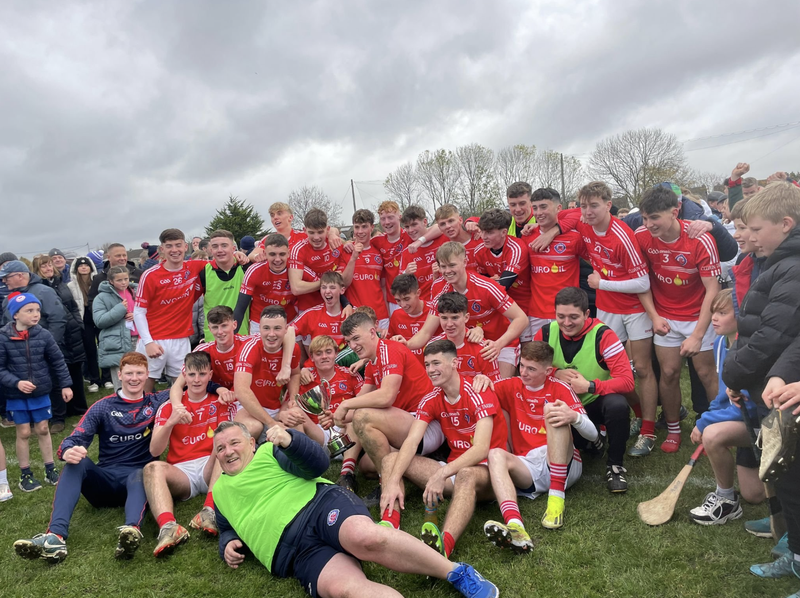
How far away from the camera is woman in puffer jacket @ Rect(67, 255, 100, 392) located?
27.6ft

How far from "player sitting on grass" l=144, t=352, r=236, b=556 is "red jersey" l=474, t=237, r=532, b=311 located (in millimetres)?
3059

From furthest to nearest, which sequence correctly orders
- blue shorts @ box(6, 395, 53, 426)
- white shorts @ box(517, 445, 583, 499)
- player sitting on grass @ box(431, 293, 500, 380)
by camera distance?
blue shorts @ box(6, 395, 53, 426), player sitting on grass @ box(431, 293, 500, 380), white shorts @ box(517, 445, 583, 499)

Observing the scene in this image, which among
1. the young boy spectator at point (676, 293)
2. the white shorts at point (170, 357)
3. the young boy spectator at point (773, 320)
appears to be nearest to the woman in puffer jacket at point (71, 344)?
the white shorts at point (170, 357)

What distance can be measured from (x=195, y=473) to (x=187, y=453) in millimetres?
197

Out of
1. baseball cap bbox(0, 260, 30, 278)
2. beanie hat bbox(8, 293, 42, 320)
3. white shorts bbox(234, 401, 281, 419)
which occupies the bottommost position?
white shorts bbox(234, 401, 281, 419)

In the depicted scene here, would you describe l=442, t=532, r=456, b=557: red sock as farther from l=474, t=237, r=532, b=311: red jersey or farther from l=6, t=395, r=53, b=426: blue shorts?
l=6, t=395, r=53, b=426: blue shorts

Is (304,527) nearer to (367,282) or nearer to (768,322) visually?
(768,322)

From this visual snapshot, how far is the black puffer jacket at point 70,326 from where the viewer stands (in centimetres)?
748

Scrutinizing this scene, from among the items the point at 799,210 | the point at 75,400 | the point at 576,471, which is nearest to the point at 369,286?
the point at 576,471

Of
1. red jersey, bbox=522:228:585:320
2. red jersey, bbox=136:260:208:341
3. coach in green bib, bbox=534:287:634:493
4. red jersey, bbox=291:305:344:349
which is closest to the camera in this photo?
coach in green bib, bbox=534:287:634:493

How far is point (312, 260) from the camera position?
604 centimetres

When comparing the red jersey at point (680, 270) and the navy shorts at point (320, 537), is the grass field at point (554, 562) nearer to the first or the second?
the navy shorts at point (320, 537)

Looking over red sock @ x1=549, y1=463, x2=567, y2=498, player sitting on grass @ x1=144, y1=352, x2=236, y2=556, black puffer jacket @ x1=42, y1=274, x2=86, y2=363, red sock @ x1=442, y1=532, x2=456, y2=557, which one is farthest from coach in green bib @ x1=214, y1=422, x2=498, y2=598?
black puffer jacket @ x1=42, y1=274, x2=86, y2=363

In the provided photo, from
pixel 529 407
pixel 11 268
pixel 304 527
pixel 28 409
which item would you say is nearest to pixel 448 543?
pixel 304 527
